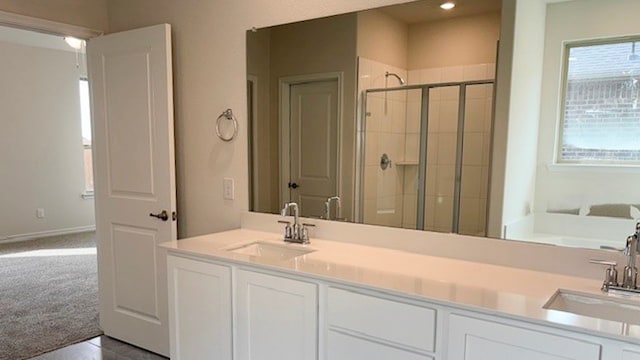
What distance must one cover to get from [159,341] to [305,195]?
1.42m

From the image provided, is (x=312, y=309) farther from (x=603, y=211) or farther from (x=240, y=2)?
(x=240, y=2)

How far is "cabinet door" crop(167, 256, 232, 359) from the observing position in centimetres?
192

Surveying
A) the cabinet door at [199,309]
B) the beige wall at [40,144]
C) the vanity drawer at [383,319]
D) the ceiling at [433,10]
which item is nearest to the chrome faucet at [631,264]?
the vanity drawer at [383,319]

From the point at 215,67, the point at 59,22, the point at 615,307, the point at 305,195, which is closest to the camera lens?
the point at 615,307

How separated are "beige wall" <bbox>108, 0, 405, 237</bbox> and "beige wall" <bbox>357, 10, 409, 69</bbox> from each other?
0.37 metres

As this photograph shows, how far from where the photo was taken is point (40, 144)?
6246mm

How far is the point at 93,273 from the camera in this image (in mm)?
4516

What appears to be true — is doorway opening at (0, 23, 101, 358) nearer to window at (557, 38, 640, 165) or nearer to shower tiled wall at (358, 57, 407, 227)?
shower tiled wall at (358, 57, 407, 227)

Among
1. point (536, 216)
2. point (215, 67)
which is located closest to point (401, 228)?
point (536, 216)

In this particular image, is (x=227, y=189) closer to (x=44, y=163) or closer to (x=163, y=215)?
(x=163, y=215)

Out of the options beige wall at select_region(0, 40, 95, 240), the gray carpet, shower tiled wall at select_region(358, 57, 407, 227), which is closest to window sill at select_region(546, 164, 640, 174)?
shower tiled wall at select_region(358, 57, 407, 227)

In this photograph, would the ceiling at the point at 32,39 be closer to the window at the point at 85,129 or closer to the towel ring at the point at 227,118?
the window at the point at 85,129

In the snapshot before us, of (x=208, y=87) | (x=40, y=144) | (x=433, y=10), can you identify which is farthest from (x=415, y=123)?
(x=40, y=144)

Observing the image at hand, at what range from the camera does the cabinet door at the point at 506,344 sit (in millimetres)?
1191
